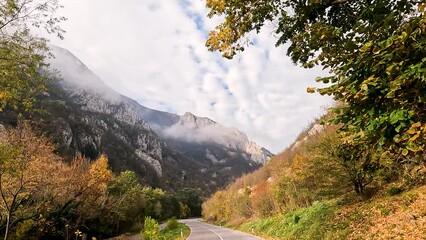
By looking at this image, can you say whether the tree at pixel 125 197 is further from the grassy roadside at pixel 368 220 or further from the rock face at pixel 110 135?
the grassy roadside at pixel 368 220

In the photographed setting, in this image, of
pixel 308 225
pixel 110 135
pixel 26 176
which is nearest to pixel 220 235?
pixel 308 225

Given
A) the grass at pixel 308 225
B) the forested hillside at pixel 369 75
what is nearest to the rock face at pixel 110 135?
the grass at pixel 308 225

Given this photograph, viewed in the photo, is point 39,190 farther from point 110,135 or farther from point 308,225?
point 110,135

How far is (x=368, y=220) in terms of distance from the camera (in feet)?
47.0

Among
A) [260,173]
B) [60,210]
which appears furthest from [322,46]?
[260,173]

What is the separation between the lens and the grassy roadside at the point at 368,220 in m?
11.6

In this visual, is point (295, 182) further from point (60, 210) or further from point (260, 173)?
point (260, 173)

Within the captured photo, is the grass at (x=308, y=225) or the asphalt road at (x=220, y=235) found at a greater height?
the grass at (x=308, y=225)

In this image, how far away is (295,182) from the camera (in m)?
29.5

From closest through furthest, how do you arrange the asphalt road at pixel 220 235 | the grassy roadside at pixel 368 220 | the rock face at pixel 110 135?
the grassy roadside at pixel 368 220
the asphalt road at pixel 220 235
the rock face at pixel 110 135

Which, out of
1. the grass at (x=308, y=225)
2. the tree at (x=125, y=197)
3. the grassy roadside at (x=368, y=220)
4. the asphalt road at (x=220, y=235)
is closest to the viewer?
the grassy roadside at (x=368, y=220)

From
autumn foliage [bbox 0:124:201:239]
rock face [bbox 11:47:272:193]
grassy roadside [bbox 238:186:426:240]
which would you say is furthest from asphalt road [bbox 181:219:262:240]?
rock face [bbox 11:47:272:193]

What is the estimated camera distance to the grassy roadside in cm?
1163

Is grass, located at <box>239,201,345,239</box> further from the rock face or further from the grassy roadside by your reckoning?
the rock face
